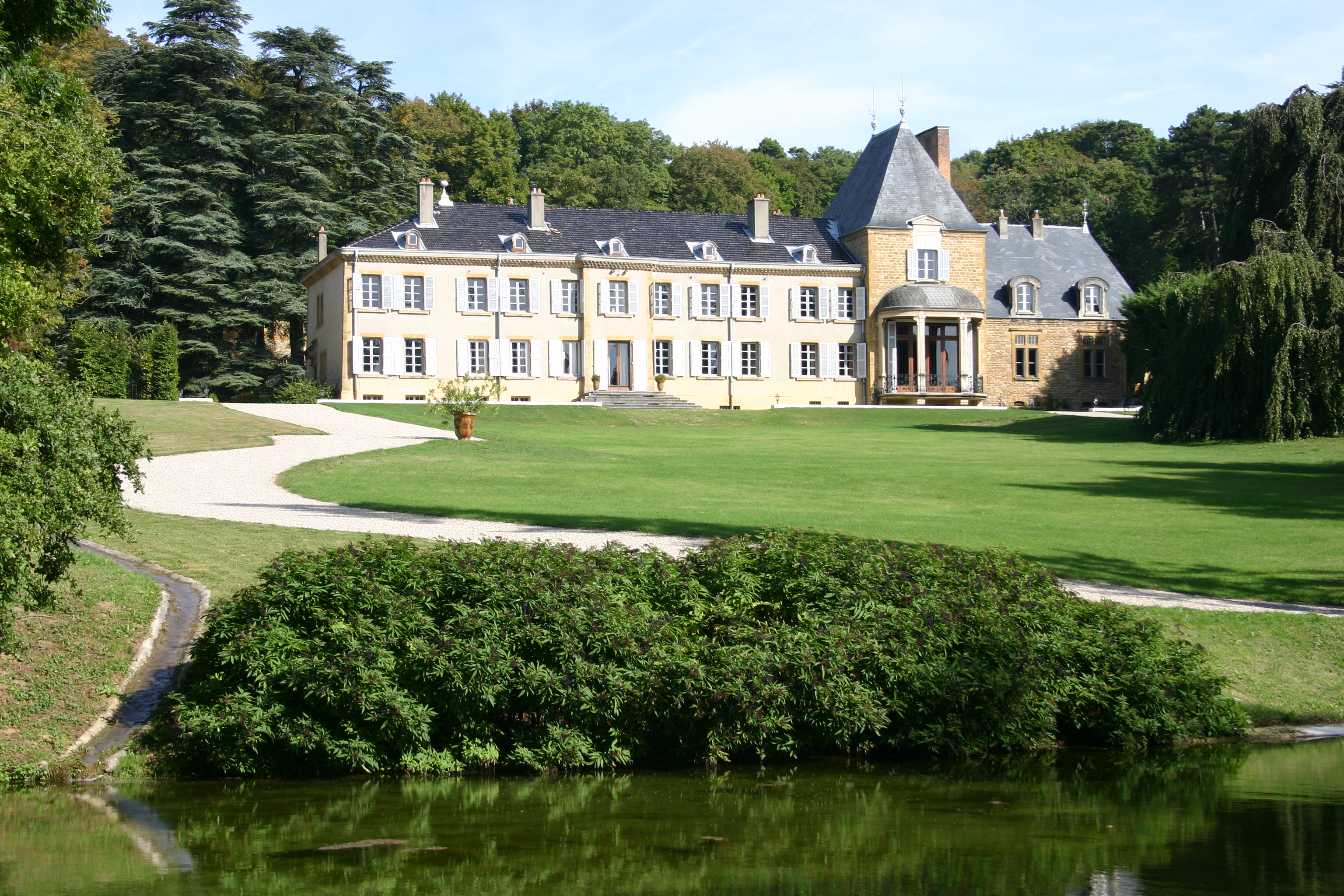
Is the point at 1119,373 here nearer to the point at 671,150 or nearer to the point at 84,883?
the point at 671,150

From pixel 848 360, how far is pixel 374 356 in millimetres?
17666

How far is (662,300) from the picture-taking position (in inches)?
1769

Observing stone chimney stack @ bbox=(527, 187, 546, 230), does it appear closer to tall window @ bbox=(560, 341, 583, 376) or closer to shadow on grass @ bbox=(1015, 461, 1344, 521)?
tall window @ bbox=(560, 341, 583, 376)

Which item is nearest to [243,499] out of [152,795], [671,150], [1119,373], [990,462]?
[152,795]

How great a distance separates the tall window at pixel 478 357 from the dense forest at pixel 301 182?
310 inches

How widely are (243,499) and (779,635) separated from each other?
10.9 m

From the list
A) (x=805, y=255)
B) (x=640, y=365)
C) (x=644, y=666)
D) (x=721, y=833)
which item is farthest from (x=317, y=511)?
(x=805, y=255)

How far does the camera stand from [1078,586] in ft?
38.2

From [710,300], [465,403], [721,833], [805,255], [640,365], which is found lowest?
[721,833]

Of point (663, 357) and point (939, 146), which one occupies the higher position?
point (939, 146)

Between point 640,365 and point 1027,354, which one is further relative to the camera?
point 1027,354

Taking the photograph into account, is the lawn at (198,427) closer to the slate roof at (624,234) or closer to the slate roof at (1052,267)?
the slate roof at (624,234)

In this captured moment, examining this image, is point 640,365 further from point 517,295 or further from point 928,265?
point 928,265

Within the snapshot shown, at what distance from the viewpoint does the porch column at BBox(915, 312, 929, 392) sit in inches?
1788
